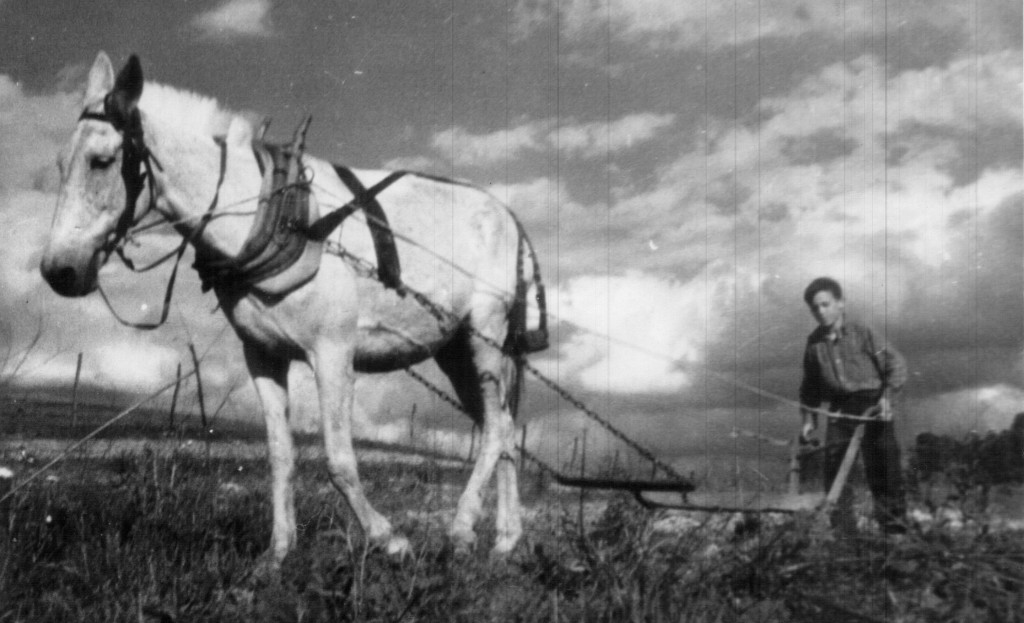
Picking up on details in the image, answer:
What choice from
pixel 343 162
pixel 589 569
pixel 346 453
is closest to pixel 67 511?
pixel 346 453

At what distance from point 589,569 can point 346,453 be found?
1.08 m

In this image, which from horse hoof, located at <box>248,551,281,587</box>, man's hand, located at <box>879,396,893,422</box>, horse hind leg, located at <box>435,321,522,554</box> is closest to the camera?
horse hoof, located at <box>248,551,281,587</box>

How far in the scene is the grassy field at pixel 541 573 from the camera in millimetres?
3385

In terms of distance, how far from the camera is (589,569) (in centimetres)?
354

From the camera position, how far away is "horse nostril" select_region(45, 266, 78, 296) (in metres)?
3.82

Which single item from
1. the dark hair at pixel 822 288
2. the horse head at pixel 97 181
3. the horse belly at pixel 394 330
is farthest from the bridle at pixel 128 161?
the dark hair at pixel 822 288

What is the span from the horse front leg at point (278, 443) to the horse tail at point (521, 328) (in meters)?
1.02

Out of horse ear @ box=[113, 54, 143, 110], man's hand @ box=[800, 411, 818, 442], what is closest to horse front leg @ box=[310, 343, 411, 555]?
horse ear @ box=[113, 54, 143, 110]

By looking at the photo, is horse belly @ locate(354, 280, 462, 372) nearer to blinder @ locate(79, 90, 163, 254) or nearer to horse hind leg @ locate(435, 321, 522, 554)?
horse hind leg @ locate(435, 321, 522, 554)

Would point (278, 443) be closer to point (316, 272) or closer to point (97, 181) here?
point (316, 272)

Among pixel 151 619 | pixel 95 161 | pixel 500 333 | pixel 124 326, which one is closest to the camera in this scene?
pixel 151 619

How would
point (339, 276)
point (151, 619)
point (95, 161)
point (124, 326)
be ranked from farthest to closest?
1. point (124, 326)
2. point (339, 276)
3. point (95, 161)
4. point (151, 619)

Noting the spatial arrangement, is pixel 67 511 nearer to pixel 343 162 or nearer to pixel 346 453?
pixel 346 453

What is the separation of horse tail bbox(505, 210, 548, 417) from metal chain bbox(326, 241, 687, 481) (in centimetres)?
5
